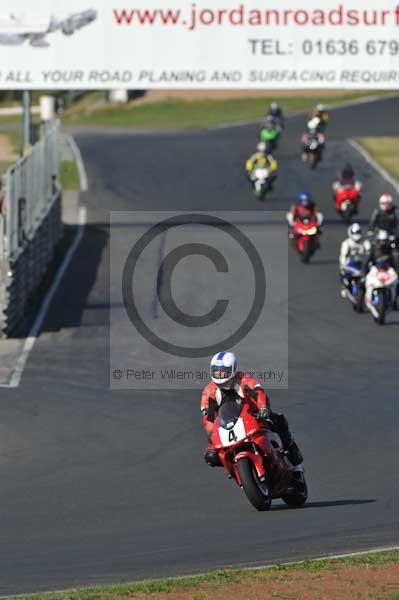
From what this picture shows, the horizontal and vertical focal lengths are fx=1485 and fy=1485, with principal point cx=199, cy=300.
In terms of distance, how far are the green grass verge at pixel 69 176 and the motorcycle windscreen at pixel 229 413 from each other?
3090cm

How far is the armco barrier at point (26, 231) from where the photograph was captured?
25.7 m

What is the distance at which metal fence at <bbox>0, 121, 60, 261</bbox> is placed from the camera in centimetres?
2621

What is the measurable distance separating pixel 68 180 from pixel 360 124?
652 inches

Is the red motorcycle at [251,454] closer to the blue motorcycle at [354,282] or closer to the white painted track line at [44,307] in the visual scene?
the white painted track line at [44,307]

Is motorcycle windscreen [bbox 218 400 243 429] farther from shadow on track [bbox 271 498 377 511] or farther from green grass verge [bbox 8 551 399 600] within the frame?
green grass verge [bbox 8 551 399 600]

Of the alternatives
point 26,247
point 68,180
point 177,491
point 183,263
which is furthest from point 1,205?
point 68,180

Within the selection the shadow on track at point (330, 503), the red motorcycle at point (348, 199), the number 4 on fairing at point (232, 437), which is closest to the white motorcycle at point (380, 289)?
the red motorcycle at point (348, 199)

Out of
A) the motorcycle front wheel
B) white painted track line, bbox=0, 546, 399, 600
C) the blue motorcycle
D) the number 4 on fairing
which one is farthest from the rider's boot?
the blue motorcycle

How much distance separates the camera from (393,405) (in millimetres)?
19781

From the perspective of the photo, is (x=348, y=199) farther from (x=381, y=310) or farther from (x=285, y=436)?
(x=285, y=436)
